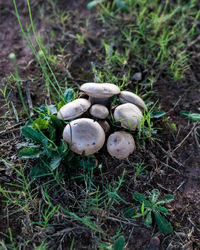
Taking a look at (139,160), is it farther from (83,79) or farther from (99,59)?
(99,59)

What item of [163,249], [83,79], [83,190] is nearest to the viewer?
[163,249]

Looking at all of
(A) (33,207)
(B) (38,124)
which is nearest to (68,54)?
(B) (38,124)

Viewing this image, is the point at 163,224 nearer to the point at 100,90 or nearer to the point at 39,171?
the point at 39,171

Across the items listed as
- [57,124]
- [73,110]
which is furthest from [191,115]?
[57,124]

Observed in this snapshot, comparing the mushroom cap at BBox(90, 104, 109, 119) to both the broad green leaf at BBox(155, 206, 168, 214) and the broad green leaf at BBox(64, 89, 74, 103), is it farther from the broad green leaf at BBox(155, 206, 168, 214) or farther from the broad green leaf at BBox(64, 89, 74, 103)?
the broad green leaf at BBox(155, 206, 168, 214)

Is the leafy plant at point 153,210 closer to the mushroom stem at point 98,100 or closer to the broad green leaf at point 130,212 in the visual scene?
the broad green leaf at point 130,212

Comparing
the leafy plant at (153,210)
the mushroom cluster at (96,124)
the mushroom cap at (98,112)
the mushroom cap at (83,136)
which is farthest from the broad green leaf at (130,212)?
the mushroom cap at (98,112)
